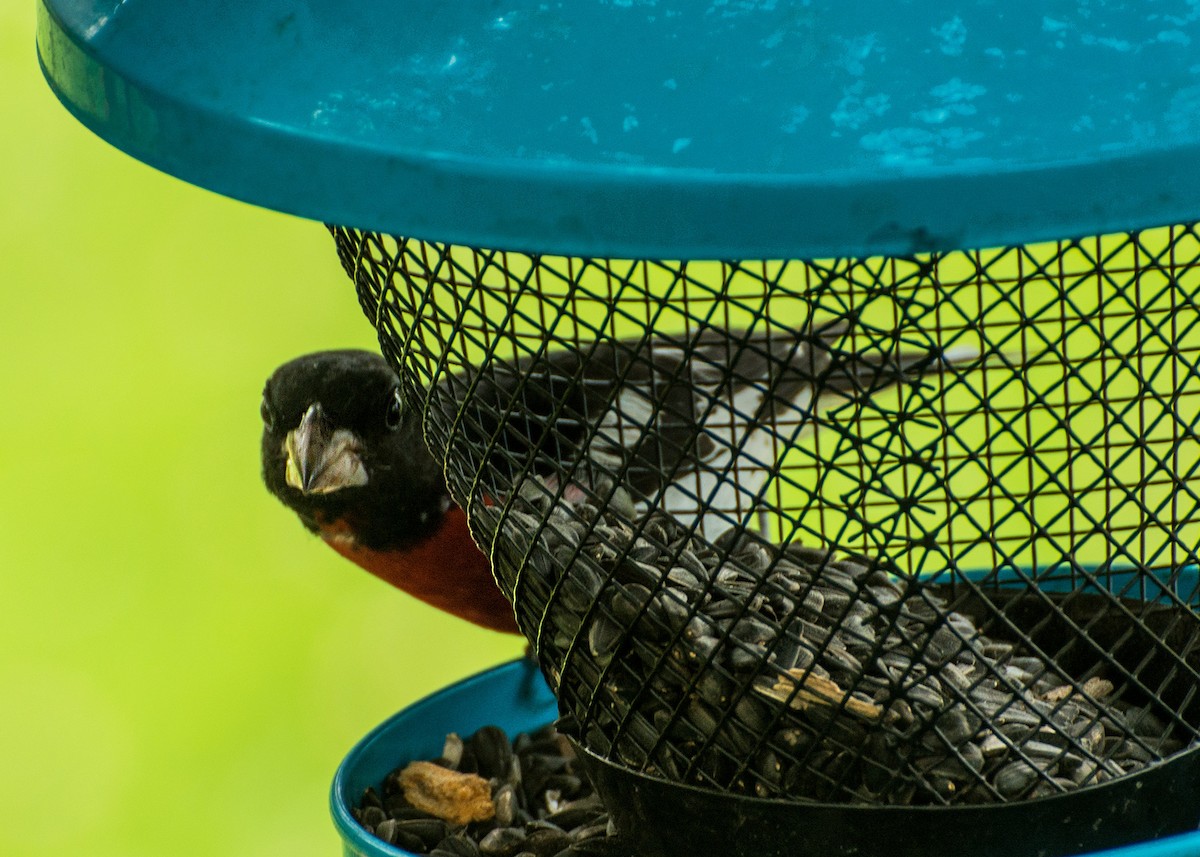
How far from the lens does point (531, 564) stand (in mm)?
1772

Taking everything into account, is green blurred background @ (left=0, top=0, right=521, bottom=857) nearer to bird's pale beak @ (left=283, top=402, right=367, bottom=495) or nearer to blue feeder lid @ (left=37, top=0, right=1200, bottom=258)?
bird's pale beak @ (left=283, top=402, right=367, bottom=495)

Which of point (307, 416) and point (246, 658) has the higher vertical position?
point (307, 416)

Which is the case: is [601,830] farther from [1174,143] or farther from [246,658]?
[246,658]

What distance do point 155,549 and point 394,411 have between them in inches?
65.1

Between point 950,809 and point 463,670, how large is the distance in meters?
2.86

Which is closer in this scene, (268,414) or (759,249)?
(759,249)

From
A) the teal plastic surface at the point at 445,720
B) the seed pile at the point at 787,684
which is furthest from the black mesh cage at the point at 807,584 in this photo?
the teal plastic surface at the point at 445,720

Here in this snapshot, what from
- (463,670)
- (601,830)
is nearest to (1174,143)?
(601,830)

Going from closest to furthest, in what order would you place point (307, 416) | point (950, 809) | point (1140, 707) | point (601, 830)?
1. point (950, 809)
2. point (1140, 707)
3. point (601, 830)
4. point (307, 416)

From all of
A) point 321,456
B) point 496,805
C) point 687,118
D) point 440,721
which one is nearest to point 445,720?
point 440,721

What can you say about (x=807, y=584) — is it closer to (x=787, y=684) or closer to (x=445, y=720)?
(x=787, y=684)

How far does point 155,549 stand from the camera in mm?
4309

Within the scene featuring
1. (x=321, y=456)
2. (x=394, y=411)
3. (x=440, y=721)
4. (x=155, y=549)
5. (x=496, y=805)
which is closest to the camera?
(x=496, y=805)

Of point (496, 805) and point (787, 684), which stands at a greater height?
point (787, 684)
